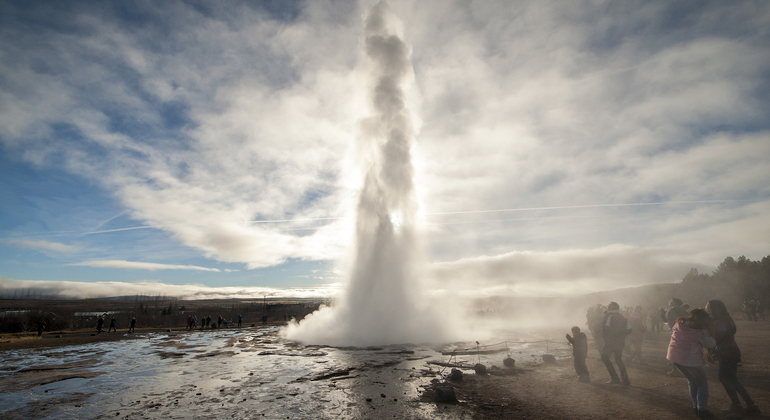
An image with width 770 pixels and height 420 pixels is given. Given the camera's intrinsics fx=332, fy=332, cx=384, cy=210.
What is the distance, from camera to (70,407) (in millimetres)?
8984

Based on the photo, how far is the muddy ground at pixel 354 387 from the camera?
7.79 m

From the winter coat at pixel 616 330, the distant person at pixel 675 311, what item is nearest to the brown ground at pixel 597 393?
the winter coat at pixel 616 330

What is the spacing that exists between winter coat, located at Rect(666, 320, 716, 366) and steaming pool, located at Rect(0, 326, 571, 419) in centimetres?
444

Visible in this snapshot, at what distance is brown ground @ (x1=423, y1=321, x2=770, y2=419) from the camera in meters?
7.06

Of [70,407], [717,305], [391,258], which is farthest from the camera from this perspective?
[391,258]

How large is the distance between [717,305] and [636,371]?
498 cm

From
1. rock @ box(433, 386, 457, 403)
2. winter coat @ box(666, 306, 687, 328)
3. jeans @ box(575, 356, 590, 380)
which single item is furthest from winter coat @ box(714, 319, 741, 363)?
rock @ box(433, 386, 457, 403)

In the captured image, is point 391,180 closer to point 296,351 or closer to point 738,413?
point 296,351

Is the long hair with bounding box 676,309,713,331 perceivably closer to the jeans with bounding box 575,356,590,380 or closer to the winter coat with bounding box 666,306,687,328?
the winter coat with bounding box 666,306,687,328

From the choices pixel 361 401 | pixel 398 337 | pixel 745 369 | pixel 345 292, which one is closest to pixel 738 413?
pixel 745 369

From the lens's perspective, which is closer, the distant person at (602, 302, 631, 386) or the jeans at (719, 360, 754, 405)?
the jeans at (719, 360, 754, 405)

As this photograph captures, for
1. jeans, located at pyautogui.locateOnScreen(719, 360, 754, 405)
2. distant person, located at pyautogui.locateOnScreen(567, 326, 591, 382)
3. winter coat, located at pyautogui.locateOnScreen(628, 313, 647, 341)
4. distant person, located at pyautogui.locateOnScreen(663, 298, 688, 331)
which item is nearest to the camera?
jeans, located at pyautogui.locateOnScreen(719, 360, 754, 405)

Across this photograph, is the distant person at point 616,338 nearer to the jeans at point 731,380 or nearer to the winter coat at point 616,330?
the winter coat at point 616,330

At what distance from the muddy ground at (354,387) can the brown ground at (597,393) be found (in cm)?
2
